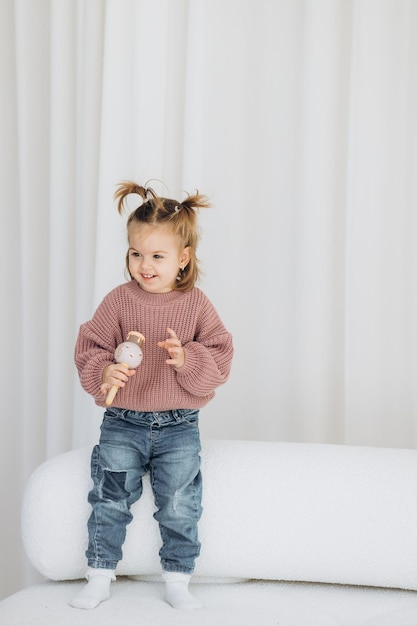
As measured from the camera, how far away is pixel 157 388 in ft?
5.34

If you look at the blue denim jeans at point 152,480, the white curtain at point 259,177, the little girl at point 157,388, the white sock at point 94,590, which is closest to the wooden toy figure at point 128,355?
the little girl at point 157,388

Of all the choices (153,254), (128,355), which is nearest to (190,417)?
(128,355)

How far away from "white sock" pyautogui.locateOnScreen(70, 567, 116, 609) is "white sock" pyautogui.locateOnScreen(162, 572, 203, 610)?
0.34 ft

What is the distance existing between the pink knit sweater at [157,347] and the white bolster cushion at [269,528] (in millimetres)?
178

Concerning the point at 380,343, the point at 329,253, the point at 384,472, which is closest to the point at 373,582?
the point at 384,472

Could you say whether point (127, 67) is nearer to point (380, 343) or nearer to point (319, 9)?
point (319, 9)

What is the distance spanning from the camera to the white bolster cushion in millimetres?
1607

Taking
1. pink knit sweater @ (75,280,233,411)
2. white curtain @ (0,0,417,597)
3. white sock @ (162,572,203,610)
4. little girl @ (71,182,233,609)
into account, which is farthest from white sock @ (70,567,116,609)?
white curtain @ (0,0,417,597)

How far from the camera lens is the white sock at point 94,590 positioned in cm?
150

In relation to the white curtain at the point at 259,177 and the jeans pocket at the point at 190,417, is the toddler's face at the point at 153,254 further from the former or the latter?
the white curtain at the point at 259,177

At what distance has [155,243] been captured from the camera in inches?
63.9

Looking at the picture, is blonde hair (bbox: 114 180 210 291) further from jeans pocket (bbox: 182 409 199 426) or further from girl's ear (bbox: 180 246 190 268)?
jeans pocket (bbox: 182 409 199 426)

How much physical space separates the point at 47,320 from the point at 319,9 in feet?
3.68

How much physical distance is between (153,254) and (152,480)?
0.44m
